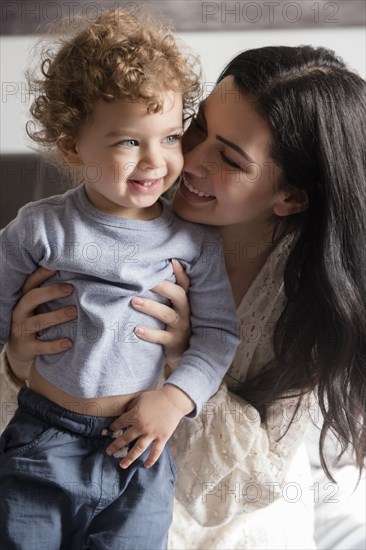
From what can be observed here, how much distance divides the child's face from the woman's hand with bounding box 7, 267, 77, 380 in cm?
16

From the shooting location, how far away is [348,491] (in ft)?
5.68

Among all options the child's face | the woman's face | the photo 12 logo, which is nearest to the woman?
the woman's face

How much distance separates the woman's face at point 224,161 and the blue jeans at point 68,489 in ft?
1.22

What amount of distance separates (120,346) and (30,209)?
0.24 metres

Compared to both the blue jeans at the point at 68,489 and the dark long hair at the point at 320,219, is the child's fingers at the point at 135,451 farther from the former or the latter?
the dark long hair at the point at 320,219

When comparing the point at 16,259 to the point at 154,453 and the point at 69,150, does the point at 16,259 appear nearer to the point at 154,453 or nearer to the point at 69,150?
the point at 69,150

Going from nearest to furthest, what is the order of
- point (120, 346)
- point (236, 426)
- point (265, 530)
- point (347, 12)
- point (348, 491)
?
point (120, 346), point (236, 426), point (265, 530), point (348, 491), point (347, 12)

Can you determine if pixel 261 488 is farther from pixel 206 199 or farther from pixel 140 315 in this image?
pixel 206 199

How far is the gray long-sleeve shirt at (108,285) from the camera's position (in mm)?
1123

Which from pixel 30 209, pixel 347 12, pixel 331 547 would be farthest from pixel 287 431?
pixel 347 12

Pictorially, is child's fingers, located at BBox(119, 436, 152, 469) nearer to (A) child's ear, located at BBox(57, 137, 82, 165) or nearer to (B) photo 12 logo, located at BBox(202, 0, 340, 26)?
(A) child's ear, located at BBox(57, 137, 82, 165)

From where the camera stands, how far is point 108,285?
3.69ft

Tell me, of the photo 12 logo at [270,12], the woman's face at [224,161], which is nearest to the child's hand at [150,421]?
the woman's face at [224,161]

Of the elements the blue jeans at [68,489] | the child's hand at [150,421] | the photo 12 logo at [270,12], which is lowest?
the blue jeans at [68,489]
